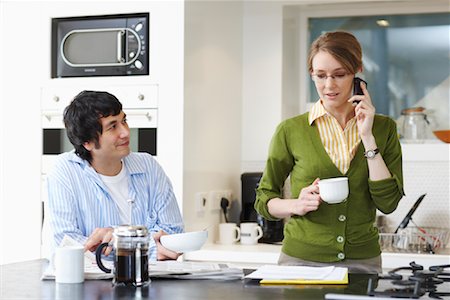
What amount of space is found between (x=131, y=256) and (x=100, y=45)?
2031mm

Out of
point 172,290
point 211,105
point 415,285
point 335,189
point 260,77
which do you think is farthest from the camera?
point 260,77

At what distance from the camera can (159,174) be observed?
9.99 ft

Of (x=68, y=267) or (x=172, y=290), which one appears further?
(x=68, y=267)

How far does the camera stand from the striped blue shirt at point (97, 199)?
9.17ft

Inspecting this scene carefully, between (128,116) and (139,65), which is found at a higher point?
(139,65)

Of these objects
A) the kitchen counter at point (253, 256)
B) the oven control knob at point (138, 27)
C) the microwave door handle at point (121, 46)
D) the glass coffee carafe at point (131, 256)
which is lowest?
the kitchen counter at point (253, 256)

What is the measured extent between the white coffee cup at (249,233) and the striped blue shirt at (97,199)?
1.14 m

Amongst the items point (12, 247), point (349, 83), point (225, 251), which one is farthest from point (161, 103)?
point (349, 83)

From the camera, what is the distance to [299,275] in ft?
7.39

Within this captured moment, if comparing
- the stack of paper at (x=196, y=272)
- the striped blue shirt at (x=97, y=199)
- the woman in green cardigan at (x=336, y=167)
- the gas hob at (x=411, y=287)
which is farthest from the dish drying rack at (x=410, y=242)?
the stack of paper at (x=196, y=272)

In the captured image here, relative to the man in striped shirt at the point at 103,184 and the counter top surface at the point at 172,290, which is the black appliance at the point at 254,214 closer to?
the man in striped shirt at the point at 103,184

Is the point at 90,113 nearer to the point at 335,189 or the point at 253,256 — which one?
the point at 335,189

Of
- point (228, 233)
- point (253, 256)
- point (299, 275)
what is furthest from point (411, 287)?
point (228, 233)

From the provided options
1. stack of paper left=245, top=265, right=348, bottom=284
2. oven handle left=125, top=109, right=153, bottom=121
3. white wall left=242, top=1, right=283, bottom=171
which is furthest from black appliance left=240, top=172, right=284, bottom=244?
stack of paper left=245, top=265, right=348, bottom=284
